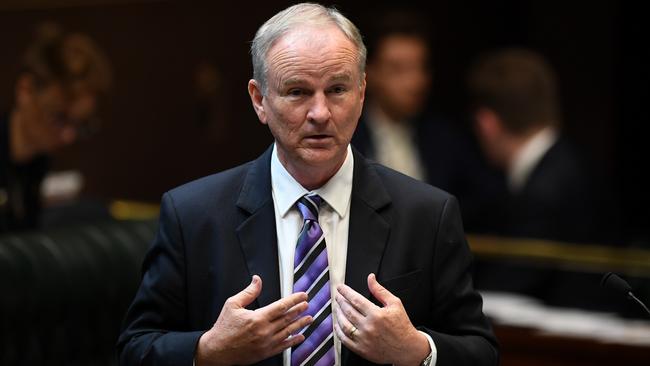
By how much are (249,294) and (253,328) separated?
9cm

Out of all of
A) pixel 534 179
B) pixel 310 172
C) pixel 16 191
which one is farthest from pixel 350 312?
pixel 534 179

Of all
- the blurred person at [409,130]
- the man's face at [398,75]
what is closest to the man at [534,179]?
the blurred person at [409,130]

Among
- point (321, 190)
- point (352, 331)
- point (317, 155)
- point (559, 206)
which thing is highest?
point (317, 155)

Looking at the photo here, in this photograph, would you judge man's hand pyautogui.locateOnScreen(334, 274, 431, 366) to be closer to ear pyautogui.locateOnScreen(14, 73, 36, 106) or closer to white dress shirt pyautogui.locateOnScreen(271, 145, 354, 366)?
white dress shirt pyautogui.locateOnScreen(271, 145, 354, 366)

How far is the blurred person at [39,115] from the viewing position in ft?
17.9

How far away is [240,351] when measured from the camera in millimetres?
2930

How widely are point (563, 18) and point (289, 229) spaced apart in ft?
17.4

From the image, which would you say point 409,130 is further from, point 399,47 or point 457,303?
point 457,303

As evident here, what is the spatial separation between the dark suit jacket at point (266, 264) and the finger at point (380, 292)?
0.10m

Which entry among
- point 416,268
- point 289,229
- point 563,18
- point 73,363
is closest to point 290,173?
point 289,229

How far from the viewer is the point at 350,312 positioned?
2926mm

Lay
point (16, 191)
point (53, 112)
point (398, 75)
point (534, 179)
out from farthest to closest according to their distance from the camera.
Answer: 1. point (398, 75)
2. point (534, 179)
3. point (53, 112)
4. point (16, 191)

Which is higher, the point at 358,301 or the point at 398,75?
the point at 358,301

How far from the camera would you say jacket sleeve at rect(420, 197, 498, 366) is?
311 centimetres
